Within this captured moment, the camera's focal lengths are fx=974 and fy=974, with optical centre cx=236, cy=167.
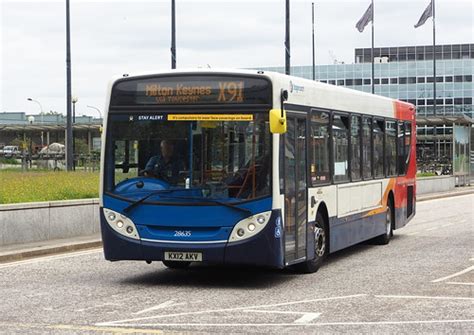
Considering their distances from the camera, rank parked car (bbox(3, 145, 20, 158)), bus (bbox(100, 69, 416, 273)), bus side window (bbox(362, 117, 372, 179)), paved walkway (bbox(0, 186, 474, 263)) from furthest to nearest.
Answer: parked car (bbox(3, 145, 20, 158)), bus side window (bbox(362, 117, 372, 179)), paved walkway (bbox(0, 186, 474, 263)), bus (bbox(100, 69, 416, 273))

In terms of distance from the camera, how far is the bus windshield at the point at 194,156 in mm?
12453

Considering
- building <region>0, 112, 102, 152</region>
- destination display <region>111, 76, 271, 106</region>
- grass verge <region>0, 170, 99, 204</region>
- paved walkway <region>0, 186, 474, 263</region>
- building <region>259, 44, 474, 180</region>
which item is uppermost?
building <region>259, 44, 474, 180</region>

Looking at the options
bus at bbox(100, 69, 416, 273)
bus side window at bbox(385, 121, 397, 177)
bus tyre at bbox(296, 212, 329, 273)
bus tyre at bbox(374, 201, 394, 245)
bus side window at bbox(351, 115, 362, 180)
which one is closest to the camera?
bus at bbox(100, 69, 416, 273)

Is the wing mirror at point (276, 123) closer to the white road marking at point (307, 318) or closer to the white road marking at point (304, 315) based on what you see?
the white road marking at point (304, 315)

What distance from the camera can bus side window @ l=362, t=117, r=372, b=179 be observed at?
57.0 feet

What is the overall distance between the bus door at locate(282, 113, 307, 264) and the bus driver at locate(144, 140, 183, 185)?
1.42 meters

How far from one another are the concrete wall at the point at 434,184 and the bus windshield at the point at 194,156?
1315 inches

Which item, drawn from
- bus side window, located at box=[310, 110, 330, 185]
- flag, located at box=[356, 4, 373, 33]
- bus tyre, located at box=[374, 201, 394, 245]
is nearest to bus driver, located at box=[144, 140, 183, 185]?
bus side window, located at box=[310, 110, 330, 185]

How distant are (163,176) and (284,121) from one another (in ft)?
5.77

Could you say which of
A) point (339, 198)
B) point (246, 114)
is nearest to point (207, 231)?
point (246, 114)

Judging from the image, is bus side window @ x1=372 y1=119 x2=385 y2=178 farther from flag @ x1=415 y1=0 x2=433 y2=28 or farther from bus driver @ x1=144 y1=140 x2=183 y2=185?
flag @ x1=415 y1=0 x2=433 y2=28

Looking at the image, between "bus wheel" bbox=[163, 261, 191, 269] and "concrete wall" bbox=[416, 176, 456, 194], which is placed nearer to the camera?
"bus wheel" bbox=[163, 261, 191, 269]

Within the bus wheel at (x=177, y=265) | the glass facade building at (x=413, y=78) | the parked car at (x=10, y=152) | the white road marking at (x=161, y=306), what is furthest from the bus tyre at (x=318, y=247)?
the glass facade building at (x=413, y=78)

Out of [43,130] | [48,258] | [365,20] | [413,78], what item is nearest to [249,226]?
[48,258]
